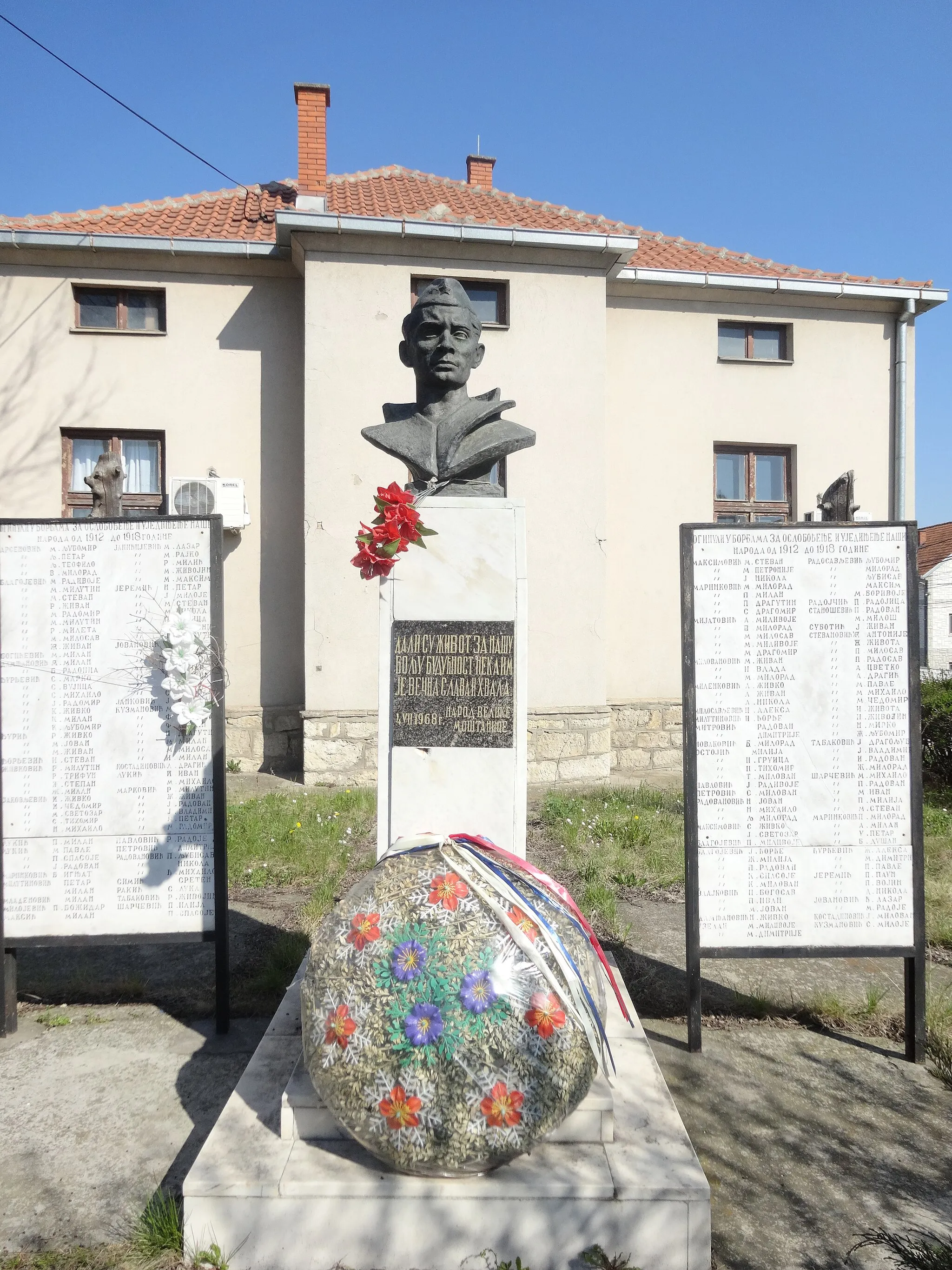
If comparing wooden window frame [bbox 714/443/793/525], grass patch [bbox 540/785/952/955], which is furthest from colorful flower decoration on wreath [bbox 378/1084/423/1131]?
wooden window frame [bbox 714/443/793/525]

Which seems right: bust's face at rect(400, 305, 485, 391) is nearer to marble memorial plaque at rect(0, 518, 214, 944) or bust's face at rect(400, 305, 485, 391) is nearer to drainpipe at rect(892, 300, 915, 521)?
marble memorial plaque at rect(0, 518, 214, 944)

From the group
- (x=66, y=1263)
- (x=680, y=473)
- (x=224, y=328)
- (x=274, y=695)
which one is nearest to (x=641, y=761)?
(x=680, y=473)

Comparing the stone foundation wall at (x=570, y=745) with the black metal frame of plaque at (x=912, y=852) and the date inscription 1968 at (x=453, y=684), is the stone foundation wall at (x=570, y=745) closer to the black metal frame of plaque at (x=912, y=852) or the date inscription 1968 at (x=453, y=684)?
the date inscription 1968 at (x=453, y=684)

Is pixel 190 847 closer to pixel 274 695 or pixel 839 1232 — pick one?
pixel 839 1232

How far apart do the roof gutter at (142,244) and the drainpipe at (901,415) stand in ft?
23.9

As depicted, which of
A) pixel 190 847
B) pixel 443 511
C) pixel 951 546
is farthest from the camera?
pixel 951 546

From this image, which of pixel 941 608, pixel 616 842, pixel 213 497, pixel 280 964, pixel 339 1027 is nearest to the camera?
pixel 339 1027

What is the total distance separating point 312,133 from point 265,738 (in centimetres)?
726

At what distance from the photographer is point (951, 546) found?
27.2 metres

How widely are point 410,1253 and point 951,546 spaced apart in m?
30.4

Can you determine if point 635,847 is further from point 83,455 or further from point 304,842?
point 83,455

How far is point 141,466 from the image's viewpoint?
8836 mm

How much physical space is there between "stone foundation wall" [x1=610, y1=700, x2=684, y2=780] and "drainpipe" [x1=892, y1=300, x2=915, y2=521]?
12.1 feet

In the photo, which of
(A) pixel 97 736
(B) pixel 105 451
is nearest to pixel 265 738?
(B) pixel 105 451
